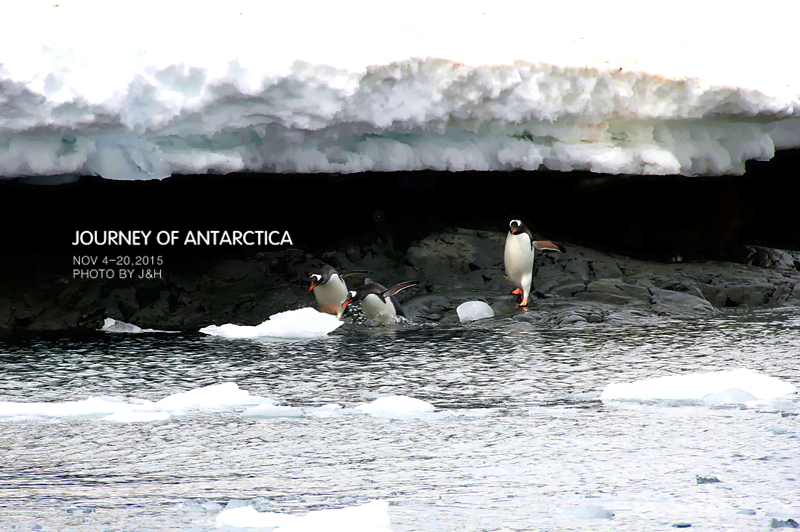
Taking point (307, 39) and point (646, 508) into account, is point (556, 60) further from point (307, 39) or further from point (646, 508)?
point (646, 508)

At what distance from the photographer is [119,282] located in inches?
250

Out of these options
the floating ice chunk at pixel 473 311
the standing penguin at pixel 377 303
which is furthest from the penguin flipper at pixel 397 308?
the floating ice chunk at pixel 473 311

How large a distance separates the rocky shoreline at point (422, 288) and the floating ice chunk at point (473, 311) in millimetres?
69

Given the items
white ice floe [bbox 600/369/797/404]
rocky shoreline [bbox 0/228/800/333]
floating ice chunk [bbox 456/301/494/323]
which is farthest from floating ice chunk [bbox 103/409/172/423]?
floating ice chunk [bbox 456/301/494/323]

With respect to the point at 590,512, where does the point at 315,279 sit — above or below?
above

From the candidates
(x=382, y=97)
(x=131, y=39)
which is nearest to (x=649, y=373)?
(x=382, y=97)

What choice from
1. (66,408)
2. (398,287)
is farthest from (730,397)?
(398,287)

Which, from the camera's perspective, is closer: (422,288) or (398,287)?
(398,287)

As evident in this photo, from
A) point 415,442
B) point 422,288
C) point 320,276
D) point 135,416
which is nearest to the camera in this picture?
point 415,442

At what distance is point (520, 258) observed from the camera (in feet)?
21.0

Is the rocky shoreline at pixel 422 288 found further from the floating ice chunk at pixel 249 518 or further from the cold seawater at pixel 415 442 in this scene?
the floating ice chunk at pixel 249 518

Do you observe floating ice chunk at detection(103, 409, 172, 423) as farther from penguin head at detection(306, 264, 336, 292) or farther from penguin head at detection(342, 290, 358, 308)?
penguin head at detection(306, 264, 336, 292)

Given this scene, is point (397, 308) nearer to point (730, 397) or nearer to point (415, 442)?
point (730, 397)

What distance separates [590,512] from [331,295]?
14.0 feet
